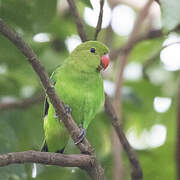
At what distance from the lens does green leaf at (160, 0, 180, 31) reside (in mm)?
1856

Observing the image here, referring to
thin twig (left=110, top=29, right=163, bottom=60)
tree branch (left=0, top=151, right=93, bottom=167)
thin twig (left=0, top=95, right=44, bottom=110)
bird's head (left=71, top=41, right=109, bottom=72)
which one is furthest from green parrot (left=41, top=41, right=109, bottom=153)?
tree branch (left=0, top=151, right=93, bottom=167)

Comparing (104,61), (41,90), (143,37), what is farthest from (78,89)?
(143,37)

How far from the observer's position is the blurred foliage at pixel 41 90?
8.84ft

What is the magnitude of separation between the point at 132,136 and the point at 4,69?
5.62 ft

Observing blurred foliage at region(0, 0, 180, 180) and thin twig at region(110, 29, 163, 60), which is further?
thin twig at region(110, 29, 163, 60)

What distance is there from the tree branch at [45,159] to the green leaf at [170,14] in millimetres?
750

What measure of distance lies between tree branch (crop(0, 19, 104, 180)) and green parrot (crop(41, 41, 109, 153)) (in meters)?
0.56

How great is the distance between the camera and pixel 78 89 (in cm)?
267

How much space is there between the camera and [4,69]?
11.1 ft

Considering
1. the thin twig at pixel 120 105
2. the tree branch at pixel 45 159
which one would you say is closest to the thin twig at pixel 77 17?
the thin twig at pixel 120 105

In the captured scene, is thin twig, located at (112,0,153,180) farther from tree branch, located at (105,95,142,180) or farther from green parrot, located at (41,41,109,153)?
green parrot, located at (41,41,109,153)

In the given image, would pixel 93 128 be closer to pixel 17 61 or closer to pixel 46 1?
pixel 17 61

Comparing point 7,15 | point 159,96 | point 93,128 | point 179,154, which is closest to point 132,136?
point 159,96

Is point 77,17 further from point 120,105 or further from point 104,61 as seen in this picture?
point 120,105
